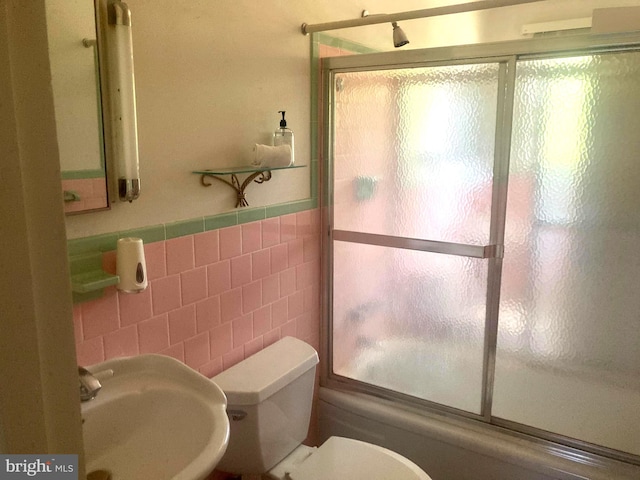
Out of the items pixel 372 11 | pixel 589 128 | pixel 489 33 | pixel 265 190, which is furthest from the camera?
pixel 489 33

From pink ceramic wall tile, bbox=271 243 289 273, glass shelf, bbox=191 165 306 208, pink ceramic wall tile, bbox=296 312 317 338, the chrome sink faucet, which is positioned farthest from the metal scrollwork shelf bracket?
the chrome sink faucet

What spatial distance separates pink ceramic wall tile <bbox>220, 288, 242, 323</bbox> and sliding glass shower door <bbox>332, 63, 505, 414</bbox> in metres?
0.61

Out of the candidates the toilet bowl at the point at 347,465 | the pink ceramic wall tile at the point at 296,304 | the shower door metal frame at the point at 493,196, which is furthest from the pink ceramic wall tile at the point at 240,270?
the toilet bowl at the point at 347,465

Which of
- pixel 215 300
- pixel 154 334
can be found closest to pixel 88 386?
pixel 154 334

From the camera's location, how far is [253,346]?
6.32 ft

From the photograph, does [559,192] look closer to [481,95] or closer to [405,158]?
[481,95]

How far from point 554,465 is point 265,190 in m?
1.42

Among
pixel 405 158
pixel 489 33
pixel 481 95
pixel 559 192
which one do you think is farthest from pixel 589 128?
pixel 489 33

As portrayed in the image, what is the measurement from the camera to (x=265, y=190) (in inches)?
75.2

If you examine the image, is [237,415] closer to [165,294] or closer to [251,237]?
[165,294]

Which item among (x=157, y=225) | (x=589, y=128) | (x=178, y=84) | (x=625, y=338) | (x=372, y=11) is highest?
(x=372, y=11)

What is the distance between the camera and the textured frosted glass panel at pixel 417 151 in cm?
196

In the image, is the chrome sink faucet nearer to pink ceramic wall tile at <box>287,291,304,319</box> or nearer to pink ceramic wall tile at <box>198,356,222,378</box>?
pink ceramic wall tile at <box>198,356,222,378</box>

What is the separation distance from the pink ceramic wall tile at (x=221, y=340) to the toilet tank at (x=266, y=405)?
7cm
